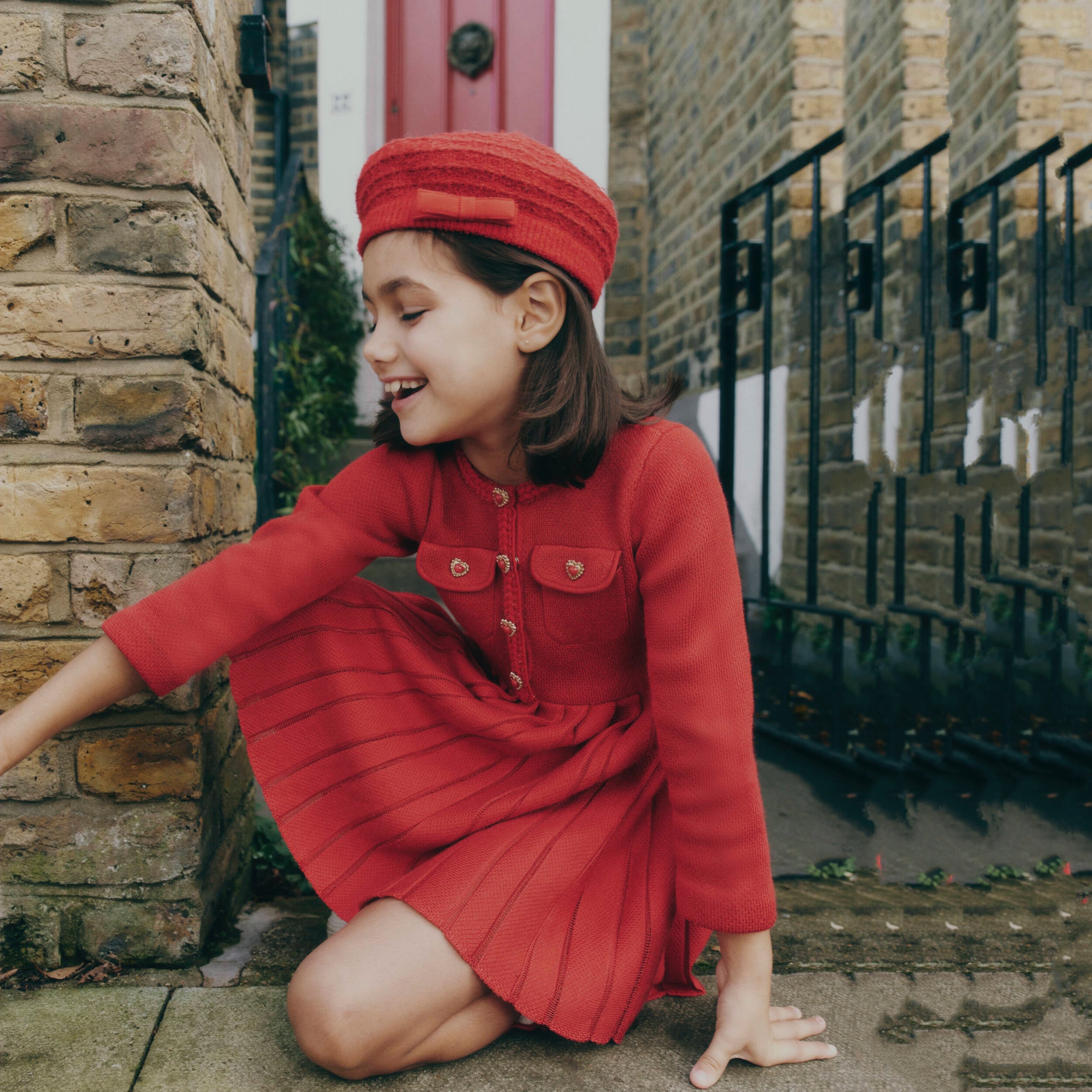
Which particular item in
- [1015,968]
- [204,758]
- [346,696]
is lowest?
[1015,968]

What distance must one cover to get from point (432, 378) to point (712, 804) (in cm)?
70

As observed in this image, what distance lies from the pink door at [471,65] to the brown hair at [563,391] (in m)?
4.22

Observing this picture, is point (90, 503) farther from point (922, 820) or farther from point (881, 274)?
point (881, 274)

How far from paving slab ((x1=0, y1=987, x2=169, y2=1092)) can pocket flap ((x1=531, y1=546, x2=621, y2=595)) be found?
85 cm

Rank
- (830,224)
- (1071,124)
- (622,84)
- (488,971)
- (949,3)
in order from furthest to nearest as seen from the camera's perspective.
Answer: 1. (622,84)
2. (949,3)
3. (1071,124)
4. (830,224)
5. (488,971)

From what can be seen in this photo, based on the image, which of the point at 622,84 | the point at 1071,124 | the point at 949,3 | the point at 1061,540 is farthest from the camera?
the point at 622,84

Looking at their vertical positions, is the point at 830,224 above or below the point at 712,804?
above

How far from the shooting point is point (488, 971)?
3.76ft

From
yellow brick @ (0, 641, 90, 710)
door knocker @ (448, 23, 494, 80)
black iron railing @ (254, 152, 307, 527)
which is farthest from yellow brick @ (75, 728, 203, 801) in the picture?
door knocker @ (448, 23, 494, 80)

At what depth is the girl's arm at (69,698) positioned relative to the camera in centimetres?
116

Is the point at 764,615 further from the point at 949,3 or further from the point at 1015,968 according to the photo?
the point at 949,3

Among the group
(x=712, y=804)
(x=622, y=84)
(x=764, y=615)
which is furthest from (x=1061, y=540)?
(x=622, y=84)

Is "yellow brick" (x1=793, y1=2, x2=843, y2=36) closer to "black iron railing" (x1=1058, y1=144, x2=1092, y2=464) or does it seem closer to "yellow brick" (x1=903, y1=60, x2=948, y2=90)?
"yellow brick" (x1=903, y1=60, x2=948, y2=90)

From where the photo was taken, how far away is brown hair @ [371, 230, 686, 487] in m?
1.22
